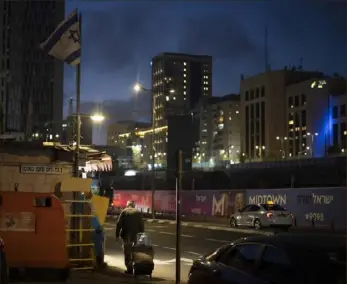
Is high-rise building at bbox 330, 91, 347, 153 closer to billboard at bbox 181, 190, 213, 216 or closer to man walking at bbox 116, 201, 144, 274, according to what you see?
billboard at bbox 181, 190, 213, 216

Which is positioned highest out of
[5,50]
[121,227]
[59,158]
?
[5,50]

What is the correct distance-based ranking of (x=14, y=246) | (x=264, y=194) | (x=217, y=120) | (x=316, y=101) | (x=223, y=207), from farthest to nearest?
(x=217, y=120)
(x=316, y=101)
(x=223, y=207)
(x=264, y=194)
(x=14, y=246)

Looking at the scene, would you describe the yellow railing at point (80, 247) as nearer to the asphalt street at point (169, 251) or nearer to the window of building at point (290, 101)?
the asphalt street at point (169, 251)

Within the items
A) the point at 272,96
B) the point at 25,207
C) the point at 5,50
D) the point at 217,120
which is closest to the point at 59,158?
the point at 25,207

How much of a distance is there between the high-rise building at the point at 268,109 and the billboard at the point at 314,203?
106563mm

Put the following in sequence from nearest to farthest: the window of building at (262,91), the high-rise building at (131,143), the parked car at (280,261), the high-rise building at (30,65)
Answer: the parked car at (280,261)
the high-rise building at (30,65)
the high-rise building at (131,143)
the window of building at (262,91)

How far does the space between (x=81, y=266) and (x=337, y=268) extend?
9.69m

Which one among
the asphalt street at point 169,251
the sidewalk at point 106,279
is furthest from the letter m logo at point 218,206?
the sidewalk at point 106,279

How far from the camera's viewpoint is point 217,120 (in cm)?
17462

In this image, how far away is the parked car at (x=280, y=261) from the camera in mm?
5723

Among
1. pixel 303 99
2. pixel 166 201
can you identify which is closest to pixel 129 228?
pixel 166 201

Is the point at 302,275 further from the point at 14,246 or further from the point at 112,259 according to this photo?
the point at 112,259

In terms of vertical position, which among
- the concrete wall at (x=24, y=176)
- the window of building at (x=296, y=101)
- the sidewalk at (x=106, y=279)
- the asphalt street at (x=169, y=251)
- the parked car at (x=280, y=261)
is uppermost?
the window of building at (x=296, y=101)

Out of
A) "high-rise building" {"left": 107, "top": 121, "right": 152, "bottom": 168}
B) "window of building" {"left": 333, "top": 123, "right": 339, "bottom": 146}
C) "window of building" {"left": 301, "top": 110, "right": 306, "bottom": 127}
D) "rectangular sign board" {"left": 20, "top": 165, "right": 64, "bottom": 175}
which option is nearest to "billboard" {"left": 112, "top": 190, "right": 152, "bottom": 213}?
"high-rise building" {"left": 107, "top": 121, "right": 152, "bottom": 168}
